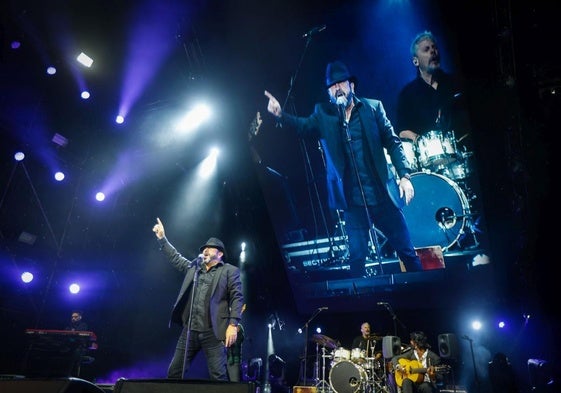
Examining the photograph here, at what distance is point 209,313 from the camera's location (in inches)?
152

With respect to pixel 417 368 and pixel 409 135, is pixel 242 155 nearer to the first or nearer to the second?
pixel 409 135

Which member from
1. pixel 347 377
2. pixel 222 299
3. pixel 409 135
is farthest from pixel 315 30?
pixel 347 377

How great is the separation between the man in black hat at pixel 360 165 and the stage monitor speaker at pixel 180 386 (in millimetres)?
6331

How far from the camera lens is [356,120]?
7773 millimetres

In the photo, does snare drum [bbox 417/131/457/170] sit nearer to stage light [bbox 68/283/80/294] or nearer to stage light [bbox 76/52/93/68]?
stage light [bbox 76/52/93/68]

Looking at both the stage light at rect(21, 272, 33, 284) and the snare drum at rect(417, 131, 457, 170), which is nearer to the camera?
the snare drum at rect(417, 131, 457, 170)

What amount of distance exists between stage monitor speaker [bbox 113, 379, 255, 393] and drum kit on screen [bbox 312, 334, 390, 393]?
6010 mm

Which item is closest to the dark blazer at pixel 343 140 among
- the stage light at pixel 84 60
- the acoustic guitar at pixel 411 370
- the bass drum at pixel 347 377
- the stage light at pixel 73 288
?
the acoustic guitar at pixel 411 370

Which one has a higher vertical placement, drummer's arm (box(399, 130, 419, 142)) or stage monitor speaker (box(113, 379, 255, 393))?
drummer's arm (box(399, 130, 419, 142))

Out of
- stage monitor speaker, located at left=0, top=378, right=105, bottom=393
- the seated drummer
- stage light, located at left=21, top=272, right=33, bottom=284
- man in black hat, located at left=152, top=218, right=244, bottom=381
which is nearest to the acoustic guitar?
the seated drummer

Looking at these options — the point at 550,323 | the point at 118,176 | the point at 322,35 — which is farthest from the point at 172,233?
the point at 550,323

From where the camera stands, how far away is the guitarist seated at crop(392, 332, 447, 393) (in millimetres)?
6207

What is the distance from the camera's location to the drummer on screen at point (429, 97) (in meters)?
6.63

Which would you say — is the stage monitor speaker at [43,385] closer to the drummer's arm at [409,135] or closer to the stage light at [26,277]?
the stage light at [26,277]
